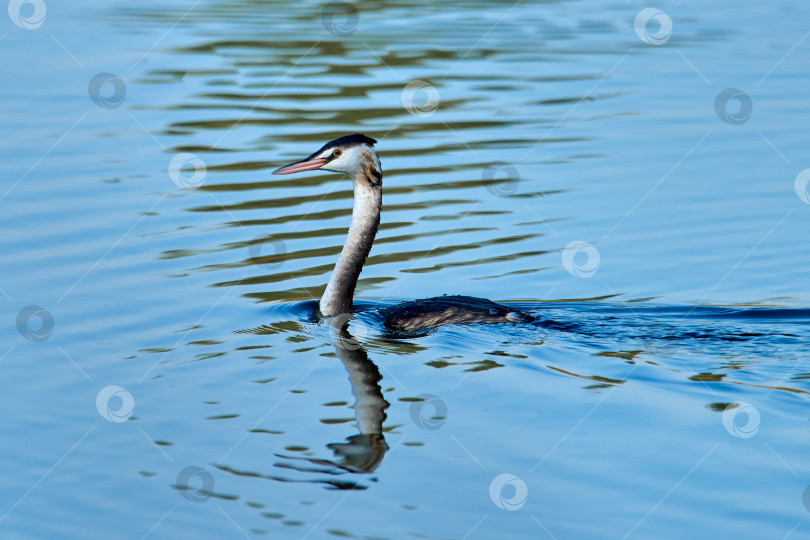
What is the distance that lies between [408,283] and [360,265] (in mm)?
726

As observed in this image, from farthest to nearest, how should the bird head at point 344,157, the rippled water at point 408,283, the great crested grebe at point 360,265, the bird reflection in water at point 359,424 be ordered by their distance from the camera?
the bird head at point 344,157
the great crested grebe at point 360,265
the bird reflection in water at point 359,424
the rippled water at point 408,283

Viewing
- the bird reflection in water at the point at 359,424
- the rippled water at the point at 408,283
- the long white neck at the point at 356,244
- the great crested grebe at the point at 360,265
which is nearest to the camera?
the rippled water at the point at 408,283

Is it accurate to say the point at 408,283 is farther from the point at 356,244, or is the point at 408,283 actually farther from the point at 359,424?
the point at 359,424

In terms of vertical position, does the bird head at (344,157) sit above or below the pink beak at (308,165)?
above

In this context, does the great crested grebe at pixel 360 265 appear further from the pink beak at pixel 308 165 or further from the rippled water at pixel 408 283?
the rippled water at pixel 408 283

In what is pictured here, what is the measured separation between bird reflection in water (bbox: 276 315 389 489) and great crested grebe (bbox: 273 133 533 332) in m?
0.45

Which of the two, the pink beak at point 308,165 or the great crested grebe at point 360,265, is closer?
the great crested grebe at point 360,265

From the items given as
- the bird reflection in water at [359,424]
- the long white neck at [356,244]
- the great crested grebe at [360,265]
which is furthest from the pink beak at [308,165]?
the bird reflection in water at [359,424]

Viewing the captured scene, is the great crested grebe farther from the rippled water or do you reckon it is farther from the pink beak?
the rippled water

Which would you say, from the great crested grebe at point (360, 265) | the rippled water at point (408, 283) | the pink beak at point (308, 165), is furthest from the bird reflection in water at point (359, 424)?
the pink beak at point (308, 165)

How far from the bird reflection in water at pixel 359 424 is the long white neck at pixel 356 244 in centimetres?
50

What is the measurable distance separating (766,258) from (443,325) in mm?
3394

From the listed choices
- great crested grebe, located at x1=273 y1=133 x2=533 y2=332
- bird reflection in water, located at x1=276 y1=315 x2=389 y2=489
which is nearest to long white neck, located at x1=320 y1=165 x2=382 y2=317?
great crested grebe, located at x1=273 y1=133 x2=533 y2=332

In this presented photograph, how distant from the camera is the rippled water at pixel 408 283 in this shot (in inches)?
212
